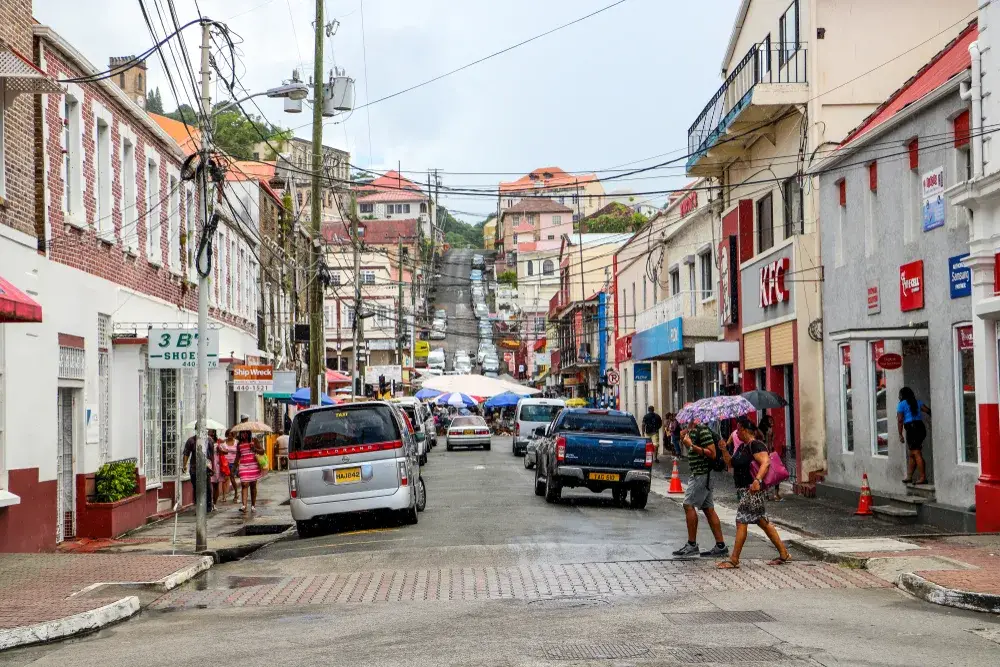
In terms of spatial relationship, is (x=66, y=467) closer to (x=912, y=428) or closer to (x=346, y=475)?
(x=346, y=475)

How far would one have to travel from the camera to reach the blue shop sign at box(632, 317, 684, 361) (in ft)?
118

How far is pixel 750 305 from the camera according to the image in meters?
31.0

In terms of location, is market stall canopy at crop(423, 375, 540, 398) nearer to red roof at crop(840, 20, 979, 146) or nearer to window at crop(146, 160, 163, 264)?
window at crop(146, 160, 163, 264)

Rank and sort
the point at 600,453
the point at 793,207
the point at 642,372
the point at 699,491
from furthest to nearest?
the point at 642,372, the point at 793,207, the point at 600,453, the point at 699,491

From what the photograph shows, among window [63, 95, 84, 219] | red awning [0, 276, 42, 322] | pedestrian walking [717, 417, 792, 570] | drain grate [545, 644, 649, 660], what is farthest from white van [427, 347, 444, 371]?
drain grate [545, 644, 649, 660]

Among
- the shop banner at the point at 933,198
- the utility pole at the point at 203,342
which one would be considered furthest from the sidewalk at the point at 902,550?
the utility pole at the point at 203,342

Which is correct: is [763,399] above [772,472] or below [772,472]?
above

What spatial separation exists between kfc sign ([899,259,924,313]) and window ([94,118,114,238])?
1285cm

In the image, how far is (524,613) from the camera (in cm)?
1078

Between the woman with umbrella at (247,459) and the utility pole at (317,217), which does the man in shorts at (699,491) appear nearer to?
the woman with umbrella at (247,459)

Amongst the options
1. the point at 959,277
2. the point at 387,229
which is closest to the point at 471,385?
the point at 959,277

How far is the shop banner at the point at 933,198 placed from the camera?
19.0 m

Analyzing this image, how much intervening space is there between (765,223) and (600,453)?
9.84m

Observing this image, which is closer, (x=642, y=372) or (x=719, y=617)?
(x=719, y=617)
